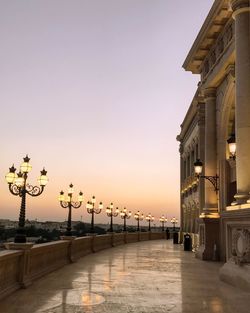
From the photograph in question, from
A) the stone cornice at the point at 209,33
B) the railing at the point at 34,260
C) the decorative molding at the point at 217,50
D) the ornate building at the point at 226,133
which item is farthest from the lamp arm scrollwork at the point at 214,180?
the railing at the point at 34,260

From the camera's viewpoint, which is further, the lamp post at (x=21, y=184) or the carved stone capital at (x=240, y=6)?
the carved stone capital at (x=240, y=6)

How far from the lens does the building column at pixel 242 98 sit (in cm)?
1570

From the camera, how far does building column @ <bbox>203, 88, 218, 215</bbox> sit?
77.7 ft

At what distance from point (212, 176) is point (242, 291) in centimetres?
1049

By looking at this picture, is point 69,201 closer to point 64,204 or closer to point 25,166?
point 64,204

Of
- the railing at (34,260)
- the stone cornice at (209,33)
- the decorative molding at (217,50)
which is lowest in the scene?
the railing at (34,260)

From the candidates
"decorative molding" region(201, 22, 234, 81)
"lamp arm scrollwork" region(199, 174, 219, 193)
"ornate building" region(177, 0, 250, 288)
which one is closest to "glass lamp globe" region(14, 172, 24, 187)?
"ornate building" region(177, 0, 250, 288)

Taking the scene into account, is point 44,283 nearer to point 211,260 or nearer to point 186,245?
point 211,260

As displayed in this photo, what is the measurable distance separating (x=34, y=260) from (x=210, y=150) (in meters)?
12.1

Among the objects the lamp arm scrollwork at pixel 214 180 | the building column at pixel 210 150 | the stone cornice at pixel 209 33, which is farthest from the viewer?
the building column at pixel 210 150

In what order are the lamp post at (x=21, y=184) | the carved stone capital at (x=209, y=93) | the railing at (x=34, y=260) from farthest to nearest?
the carved stone capital at (x=209, y=93) → the lamp post at (x=21, y=184) → the railing at (x=34, y=260)

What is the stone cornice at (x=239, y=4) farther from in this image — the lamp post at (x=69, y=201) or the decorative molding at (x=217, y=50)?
the lamp post at (x=69, y=201)

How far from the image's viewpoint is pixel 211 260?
23562 mm

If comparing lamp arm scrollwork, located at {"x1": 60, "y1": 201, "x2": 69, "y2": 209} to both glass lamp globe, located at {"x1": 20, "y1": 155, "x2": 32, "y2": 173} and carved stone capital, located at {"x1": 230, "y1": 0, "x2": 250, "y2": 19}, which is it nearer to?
glass lamp globe, located at {"x1": 20, "y1": 155, "x2": 32, "y2": 173}
